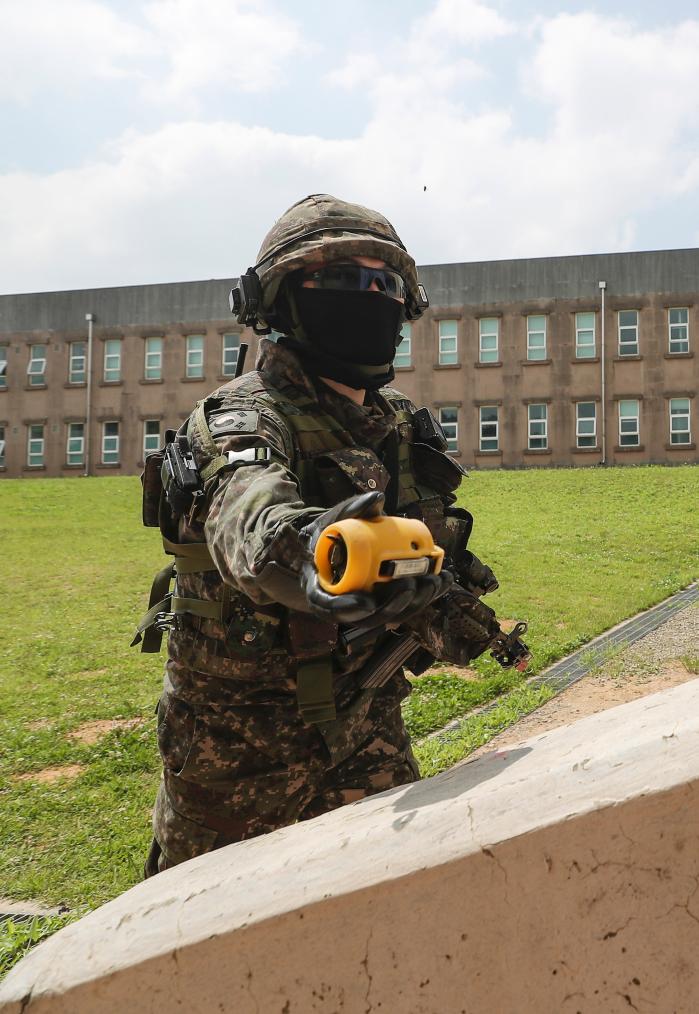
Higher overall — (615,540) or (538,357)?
(538,357)

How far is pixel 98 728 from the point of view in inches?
267

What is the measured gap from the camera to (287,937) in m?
1.73

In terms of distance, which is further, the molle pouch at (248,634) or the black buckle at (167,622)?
the black buckle at (167,622)

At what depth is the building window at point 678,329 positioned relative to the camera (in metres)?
30.9

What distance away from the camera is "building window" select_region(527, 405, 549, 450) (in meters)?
31.5

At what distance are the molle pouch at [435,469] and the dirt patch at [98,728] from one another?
414 centimetres

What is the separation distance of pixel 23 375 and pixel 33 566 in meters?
23.2

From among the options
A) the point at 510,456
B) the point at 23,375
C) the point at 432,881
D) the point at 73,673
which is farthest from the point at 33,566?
the point at 23,375

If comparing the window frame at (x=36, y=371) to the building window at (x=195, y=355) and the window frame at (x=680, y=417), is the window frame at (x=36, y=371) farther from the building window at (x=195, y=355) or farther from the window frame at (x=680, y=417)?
the window frame at (x=680, y=417)

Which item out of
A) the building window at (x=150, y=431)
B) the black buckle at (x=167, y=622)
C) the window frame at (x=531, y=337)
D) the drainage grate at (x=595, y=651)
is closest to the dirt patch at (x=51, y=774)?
the drainage grate at (x=595, y=651)

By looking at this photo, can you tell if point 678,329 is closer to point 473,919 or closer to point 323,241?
point 323,241

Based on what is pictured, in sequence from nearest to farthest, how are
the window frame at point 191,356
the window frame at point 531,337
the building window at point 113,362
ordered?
the window frame at point 531,337
the window frame at point 191,356
the building window at point 113,362

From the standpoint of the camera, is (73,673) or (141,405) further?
(141,405)

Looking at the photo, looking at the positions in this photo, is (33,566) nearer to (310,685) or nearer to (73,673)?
(73,673)
